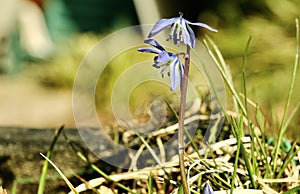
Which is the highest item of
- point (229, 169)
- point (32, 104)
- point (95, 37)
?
point (95, 37)

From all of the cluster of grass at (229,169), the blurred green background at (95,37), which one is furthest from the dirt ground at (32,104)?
the cluster of grass at (229,169)

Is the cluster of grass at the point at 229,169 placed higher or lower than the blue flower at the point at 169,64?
lower

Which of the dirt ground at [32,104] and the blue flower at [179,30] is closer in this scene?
the blue flower at [179,30]

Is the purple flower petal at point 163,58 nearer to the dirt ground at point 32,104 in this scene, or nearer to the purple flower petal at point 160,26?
the purple flower petal at point 160,26

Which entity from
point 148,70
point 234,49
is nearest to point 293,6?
point 234,49

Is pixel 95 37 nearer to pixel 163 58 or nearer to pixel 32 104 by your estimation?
pixel 32 104

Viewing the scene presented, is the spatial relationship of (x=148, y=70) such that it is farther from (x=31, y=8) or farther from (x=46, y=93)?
(x=31, y=8)

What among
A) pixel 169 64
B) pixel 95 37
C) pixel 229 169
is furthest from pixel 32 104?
pixel 169 64
